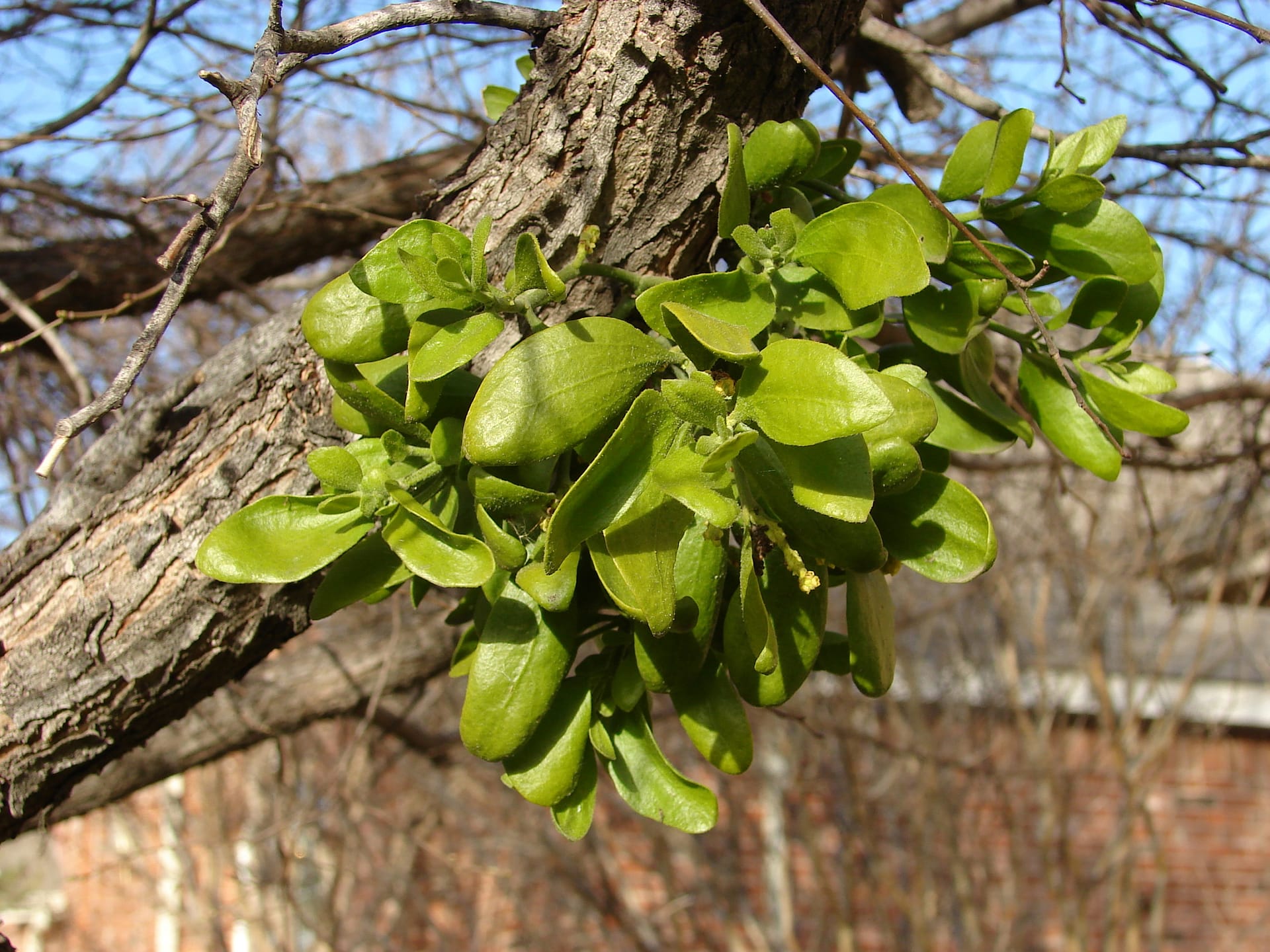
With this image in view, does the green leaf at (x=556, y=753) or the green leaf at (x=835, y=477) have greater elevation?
the green leaf at (x=835, y=477)

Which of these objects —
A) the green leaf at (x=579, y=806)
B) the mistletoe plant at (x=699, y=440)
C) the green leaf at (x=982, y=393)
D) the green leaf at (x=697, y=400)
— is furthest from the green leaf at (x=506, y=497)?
the green leaf at (x=982, y=393)

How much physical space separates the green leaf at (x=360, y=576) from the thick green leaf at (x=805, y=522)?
259mm

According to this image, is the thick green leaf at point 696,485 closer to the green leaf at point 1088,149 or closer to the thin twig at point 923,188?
the thin twig at point 923,188

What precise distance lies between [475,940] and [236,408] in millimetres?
4184

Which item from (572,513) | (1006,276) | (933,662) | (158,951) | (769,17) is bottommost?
(158,951)

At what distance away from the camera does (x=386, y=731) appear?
2225 mm

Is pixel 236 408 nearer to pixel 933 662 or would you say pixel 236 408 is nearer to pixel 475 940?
pixel 933 662

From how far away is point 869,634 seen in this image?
2.04ft

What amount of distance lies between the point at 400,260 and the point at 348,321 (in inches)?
2.2

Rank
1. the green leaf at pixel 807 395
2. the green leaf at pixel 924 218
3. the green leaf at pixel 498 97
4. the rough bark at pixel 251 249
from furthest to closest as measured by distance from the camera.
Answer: the rough bark at pixel 251 249
the green leaf at pixel 498 97
the green leaf at pixel 924 218
the green leaf at pixel 807 395

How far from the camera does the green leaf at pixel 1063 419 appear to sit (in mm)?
738

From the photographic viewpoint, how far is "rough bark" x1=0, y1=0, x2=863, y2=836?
2.41ft

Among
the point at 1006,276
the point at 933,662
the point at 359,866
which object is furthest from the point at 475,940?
the point at 1006,276

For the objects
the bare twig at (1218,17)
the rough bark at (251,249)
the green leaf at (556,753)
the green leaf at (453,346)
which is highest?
the rough bark at (251,249)
